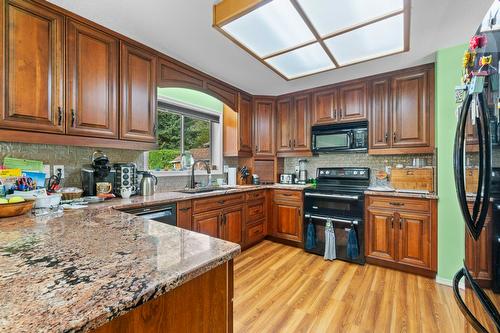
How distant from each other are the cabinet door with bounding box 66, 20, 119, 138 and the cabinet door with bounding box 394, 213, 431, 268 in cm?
303

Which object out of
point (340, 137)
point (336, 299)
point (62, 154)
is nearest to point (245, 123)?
point (340, 137)

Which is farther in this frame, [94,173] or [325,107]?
[325,107]

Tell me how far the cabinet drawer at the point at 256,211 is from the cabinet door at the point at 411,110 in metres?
1.88

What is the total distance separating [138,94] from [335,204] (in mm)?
2499

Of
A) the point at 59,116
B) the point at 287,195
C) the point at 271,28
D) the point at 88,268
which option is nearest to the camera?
the point at 88,268

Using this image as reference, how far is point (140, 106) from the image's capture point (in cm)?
214

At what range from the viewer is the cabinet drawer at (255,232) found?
3040 millimetres

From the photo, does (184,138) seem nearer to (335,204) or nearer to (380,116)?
(335,204)

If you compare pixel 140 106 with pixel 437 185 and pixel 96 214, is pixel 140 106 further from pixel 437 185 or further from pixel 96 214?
pixel 437 185

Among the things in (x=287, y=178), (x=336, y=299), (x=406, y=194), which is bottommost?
(x=336, y=299)

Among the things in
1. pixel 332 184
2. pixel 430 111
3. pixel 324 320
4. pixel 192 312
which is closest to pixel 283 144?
pixel 332 184

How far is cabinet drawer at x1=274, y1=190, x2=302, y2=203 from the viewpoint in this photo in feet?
10.3

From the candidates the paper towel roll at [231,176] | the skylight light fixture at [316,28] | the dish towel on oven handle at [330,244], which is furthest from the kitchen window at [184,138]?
the dish towel on oven handle at [330,244]

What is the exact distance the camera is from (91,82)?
5.98 ft
